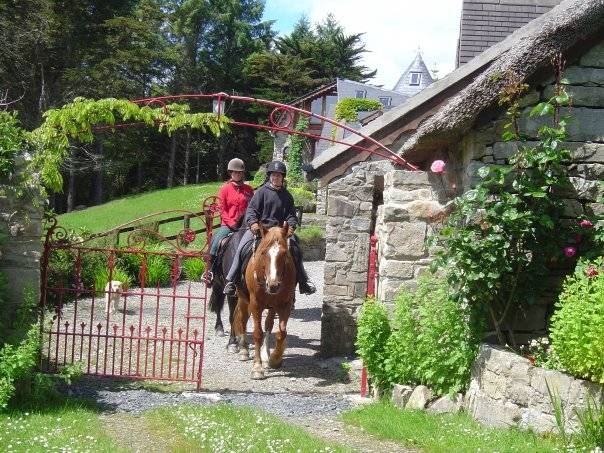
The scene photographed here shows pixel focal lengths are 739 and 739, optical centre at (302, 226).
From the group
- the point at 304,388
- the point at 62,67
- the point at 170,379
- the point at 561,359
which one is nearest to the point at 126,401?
the point at 170,379

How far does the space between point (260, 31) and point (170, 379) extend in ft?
150

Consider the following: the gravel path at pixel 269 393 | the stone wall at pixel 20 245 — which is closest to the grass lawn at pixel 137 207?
the gravel path at pixel 269 393

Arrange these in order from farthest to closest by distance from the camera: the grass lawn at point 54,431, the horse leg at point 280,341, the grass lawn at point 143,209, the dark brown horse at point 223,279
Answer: the grass lawn at point 143,209
the dark brown horse at point 223,279
the horse leg at point 280,341
the grass lawn at point 54,431

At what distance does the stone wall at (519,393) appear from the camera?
205 inches

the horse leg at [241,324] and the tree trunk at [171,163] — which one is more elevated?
the tree trunk at [171,163]

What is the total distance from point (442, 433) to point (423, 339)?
136 centimetres

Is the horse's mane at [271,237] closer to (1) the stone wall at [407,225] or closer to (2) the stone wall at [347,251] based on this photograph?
(1) the stone wall at [407,225]

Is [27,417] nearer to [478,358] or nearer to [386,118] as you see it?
[478,358]

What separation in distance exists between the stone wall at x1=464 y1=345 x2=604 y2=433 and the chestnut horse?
2824mm

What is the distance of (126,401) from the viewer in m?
7.40

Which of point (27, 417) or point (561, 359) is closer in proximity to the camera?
point (561, 359)

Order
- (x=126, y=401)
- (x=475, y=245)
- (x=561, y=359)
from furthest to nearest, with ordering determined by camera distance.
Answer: (x=126, y=401), (x=475, y=245), (x=561, y=359)

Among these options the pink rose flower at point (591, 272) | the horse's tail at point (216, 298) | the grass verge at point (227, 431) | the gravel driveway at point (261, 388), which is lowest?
the gravel driveway at point (261, 388)

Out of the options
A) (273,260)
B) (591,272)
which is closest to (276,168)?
(273,260)
